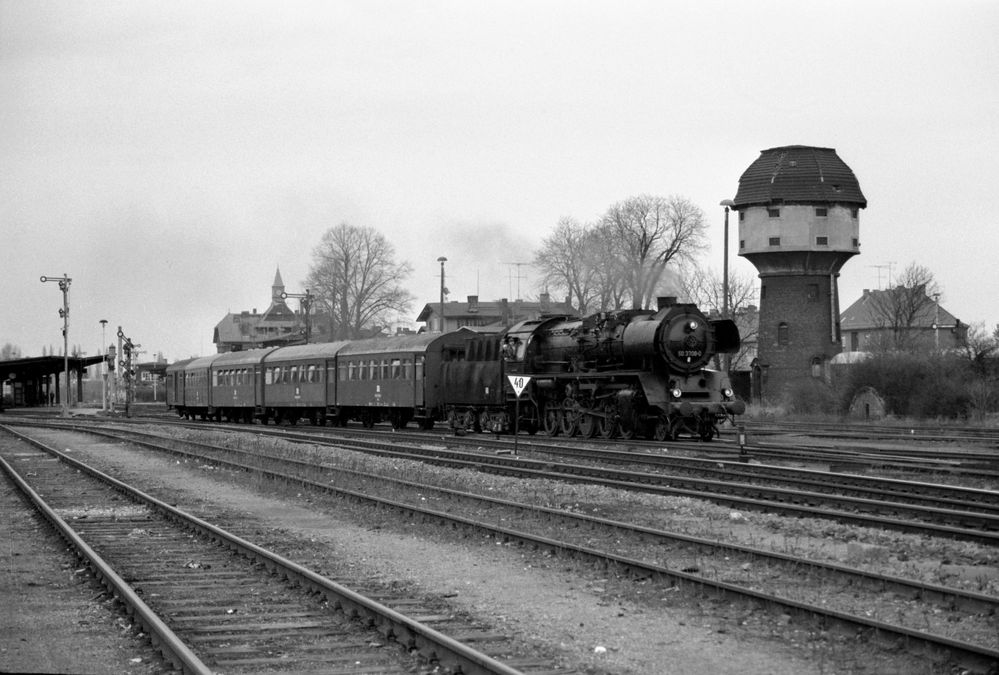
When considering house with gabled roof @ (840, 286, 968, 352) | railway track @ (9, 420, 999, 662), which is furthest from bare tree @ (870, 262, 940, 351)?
railway track @ (9, 420, 999, 662)

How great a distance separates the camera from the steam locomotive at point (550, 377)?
3042 cm

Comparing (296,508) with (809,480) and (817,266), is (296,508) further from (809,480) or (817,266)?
(817,266)

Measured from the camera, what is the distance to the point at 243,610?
1015 cm

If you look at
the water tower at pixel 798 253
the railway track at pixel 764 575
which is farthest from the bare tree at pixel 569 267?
the railway track at pixel 764 575

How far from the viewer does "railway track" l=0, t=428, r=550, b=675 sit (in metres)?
8.27

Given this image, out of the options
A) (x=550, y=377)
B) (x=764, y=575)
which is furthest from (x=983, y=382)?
(x=764, y=575)

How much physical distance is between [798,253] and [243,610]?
5399 centimetres

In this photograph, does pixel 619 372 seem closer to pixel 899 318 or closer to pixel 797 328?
pixel 797 328

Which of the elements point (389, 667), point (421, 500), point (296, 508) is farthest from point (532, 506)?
A: point (389, 667)

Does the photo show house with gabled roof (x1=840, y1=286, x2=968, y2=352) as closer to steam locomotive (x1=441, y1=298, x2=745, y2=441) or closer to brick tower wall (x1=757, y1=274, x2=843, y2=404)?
brick tower wall (x1=757, y1=274, x2=843, y2=404)

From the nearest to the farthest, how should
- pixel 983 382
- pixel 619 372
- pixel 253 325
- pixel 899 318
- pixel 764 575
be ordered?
pixel 764 575, pixel 619 372, pixel 983 382, pixel 899 318, pixel 253 325

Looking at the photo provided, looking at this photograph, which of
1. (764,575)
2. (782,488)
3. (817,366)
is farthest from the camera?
(817,366)

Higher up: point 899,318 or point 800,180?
point 800,180

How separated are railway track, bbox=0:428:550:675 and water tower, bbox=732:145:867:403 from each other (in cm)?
4908
